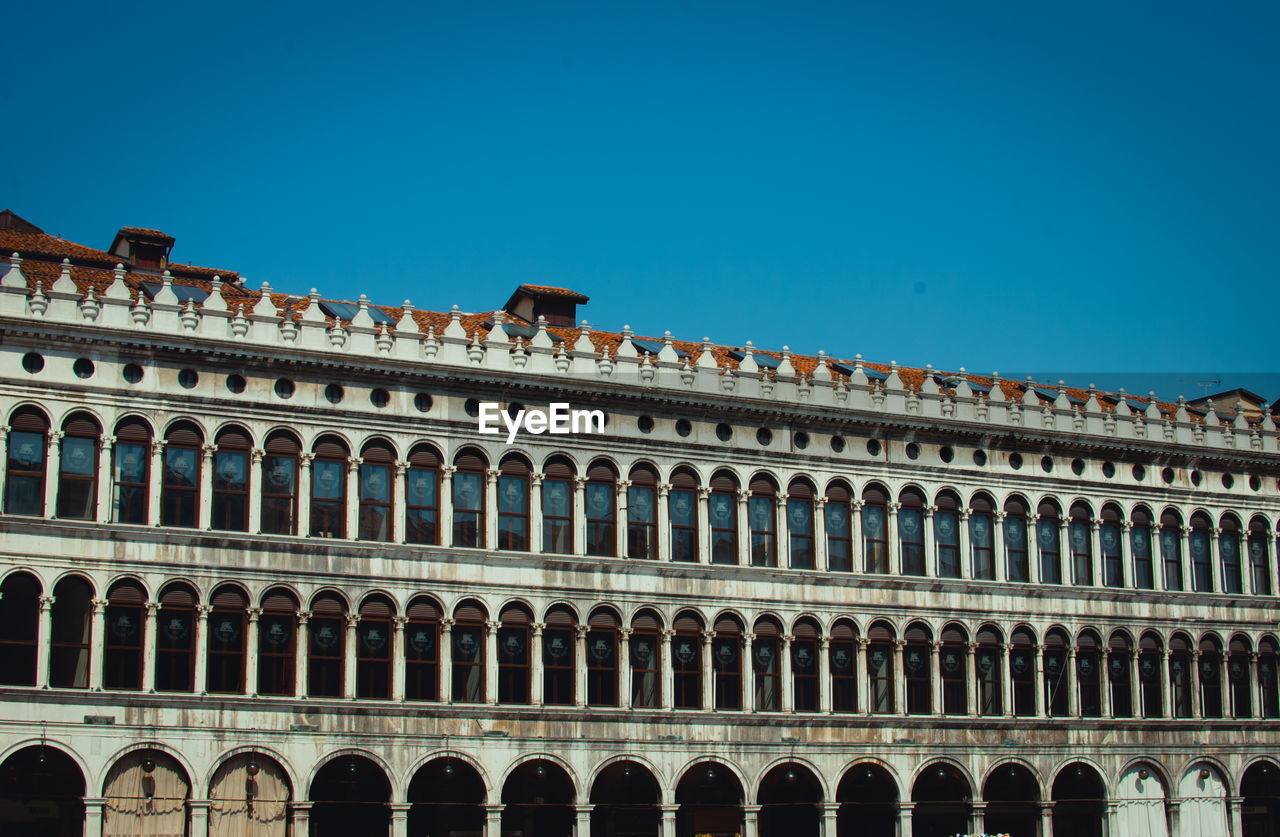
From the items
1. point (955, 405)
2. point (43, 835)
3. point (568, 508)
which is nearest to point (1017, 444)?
point (955, 405)

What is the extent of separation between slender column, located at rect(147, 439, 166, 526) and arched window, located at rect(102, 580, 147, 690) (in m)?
1.56

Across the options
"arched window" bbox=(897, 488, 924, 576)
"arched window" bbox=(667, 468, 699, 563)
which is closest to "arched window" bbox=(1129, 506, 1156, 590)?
"arched window" bbox=(897, 488, 924, 576)

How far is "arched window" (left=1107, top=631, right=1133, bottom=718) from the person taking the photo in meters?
48.3

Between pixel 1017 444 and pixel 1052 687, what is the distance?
274 inches

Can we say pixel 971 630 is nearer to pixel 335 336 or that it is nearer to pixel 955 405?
pixel 955 405

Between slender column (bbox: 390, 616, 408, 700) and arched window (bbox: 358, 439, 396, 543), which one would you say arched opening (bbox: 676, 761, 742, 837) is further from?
arched window (bbox: 358, 439, 396, 543)

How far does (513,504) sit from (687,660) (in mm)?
6082

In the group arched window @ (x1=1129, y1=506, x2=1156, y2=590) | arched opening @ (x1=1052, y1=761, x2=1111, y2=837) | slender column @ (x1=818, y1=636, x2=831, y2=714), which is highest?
arched window @ (x1=1129, y1=506, x2=1156, y2=590)

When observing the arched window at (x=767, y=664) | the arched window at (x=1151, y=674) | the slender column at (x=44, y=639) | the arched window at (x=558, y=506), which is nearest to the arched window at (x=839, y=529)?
the arched window at (x=767, y=664)

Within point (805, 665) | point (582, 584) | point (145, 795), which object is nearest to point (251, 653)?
point (145, 795)

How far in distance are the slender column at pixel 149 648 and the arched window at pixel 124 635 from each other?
0.27 ft

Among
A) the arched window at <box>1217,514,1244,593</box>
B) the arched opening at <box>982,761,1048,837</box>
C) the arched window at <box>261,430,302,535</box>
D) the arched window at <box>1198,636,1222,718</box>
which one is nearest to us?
the arched window at <box>261,430,302,535</box>

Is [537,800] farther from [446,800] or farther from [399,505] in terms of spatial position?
[399,505]

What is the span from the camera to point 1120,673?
48.6 metres
